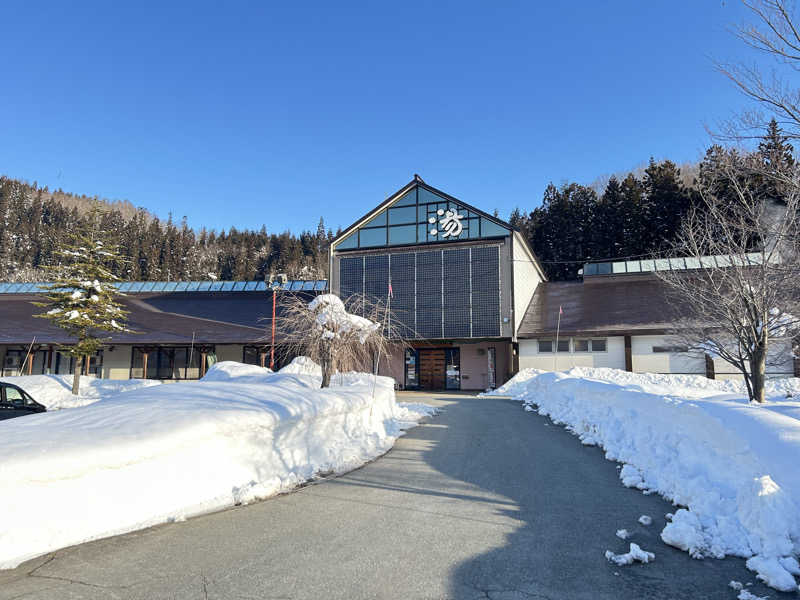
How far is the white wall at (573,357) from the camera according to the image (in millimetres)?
28078

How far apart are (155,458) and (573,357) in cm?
2600

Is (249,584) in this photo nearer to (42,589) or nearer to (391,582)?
(391,582)

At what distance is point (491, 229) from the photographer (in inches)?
1174

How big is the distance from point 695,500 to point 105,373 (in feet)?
115

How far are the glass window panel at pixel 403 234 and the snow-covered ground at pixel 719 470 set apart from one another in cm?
2169

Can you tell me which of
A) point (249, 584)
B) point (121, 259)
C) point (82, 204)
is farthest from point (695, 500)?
point (82, 204)

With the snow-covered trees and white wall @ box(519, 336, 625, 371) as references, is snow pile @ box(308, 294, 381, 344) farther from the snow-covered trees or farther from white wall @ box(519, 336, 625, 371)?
white wall @ box(519, 336, 625, 371)

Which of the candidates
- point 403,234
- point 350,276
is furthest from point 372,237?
point 350,276

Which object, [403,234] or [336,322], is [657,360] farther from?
[336,322]

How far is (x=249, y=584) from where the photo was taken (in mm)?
3990

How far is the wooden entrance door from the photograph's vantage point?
31734 mm

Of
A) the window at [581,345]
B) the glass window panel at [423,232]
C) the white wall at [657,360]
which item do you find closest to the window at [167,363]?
the glass window panel at [423,232]

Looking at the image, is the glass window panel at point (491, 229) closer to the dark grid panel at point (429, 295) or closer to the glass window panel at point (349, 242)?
the dark grid panel at point (429, 295)

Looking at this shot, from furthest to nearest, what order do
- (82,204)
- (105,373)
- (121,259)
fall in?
(82,204)
(105,373)
(121,259)
